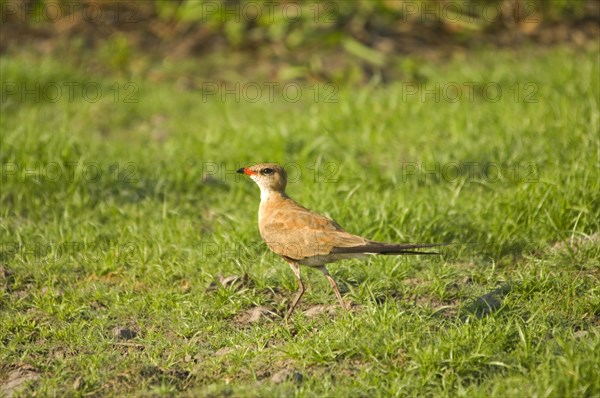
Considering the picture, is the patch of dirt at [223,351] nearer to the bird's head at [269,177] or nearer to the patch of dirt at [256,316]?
the patch of dirt at [256,316]

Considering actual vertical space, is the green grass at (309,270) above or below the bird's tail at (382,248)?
below

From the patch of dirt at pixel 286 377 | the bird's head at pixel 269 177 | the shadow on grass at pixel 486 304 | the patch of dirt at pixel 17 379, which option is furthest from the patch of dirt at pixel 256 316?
the patch of dirt at pixel 17 379

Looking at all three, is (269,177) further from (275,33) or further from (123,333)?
(275,33)

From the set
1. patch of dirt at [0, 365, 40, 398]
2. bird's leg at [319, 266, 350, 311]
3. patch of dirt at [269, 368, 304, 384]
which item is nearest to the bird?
bird's leg at [319, 266, 350, 311]

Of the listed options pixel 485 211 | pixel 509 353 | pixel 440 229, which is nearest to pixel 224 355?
pixel 509 353

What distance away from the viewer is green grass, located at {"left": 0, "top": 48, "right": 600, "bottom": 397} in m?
4.55

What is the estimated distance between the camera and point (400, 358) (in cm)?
454

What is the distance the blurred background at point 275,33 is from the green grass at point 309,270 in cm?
97

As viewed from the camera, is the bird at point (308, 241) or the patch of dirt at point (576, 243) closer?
the bird at point (308, 241)

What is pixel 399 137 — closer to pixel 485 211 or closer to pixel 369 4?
pixel 485 211

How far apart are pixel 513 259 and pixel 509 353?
1547mm

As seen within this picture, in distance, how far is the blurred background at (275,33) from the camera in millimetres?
10461

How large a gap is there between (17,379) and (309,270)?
225 cm

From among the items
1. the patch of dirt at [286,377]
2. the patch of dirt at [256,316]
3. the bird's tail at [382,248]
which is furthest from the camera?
the patch of dirt at [256,316]
